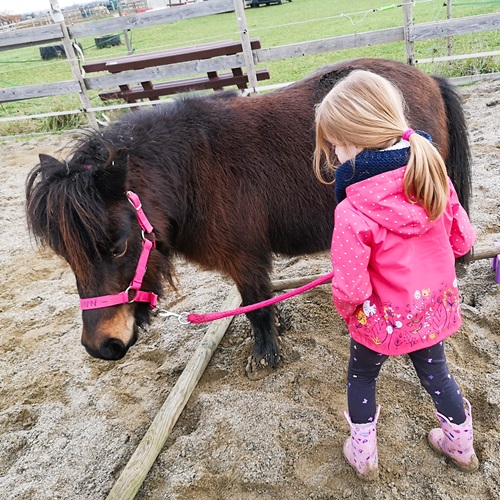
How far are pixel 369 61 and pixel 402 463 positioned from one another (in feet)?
6.91

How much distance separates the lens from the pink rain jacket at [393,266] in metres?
1.39

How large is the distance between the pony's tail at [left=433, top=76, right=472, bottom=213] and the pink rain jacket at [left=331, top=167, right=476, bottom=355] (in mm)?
1156

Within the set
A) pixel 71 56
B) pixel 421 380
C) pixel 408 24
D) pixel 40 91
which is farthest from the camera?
pixel 40 91

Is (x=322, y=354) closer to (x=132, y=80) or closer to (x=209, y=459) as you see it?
(x=209, y=459)

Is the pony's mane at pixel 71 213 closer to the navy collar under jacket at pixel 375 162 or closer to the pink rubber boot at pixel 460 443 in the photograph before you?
the navy collar under jacket at pixel 375 162

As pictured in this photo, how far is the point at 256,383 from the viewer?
8.02 feet

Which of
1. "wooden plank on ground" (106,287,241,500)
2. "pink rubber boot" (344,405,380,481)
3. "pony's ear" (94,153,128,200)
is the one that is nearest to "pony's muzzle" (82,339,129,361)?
"wooden plank on ground" (106,287,241,500)

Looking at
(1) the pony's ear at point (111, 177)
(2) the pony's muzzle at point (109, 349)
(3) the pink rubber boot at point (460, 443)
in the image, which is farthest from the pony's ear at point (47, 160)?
(3) the pink rubber boot at point (460, 443)

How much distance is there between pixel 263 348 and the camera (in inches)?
98.3

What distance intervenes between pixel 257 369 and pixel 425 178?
5.04ft

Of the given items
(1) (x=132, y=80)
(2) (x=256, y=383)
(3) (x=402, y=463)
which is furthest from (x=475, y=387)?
(1) (x=132, y=80)

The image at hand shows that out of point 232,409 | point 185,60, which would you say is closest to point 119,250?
point 232,409

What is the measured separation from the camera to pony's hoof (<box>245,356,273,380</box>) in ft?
8.14

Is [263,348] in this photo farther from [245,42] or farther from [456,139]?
[245,42]
